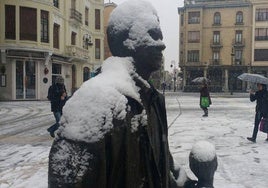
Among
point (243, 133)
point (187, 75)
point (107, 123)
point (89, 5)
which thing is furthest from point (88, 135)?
point (187, 75)

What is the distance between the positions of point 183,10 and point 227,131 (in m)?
47.4

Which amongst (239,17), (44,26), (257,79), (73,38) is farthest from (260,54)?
(257,79)

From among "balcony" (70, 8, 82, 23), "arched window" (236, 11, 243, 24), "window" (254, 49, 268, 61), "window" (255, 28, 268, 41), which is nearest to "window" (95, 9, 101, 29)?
"balcony" (70, 8, 82, 23)

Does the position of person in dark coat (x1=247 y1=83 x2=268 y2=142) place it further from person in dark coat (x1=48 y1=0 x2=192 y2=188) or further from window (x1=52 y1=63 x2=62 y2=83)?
window (x1=52 y1=63 x2=62 y2=83)

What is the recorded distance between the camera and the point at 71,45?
30.7m

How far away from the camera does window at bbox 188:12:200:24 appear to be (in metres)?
53.7

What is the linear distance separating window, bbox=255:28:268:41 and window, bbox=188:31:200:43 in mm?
8471

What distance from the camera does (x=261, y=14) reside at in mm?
50719

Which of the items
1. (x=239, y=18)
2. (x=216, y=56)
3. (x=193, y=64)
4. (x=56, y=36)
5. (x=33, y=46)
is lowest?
(x=33, y=46)

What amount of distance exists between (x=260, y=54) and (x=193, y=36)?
399 inches

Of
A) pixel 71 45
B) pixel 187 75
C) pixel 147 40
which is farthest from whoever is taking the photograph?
pixel 187 75

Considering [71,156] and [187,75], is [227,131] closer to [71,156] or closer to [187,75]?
[71,156]

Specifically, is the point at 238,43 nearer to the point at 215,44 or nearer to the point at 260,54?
the point at 215,44

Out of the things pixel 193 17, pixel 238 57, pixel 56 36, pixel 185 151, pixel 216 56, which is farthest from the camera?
pixel 193 17
